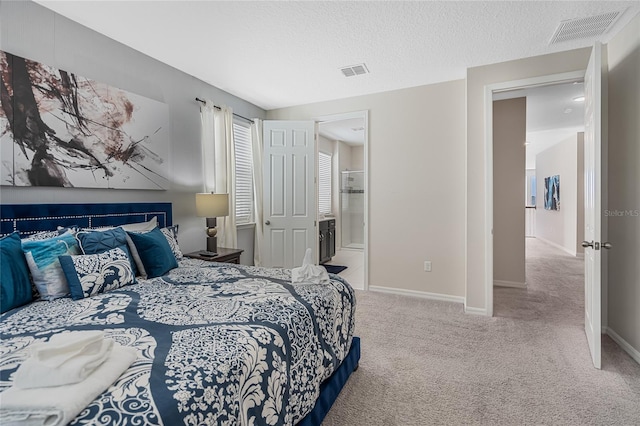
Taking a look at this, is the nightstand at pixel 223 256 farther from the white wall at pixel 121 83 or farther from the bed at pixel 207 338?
the bed at pixel 207 338

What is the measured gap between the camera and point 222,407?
1.02 meters

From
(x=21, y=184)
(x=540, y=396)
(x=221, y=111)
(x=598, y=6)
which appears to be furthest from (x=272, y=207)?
(x=598, y=6)

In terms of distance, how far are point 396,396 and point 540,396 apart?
91 cm

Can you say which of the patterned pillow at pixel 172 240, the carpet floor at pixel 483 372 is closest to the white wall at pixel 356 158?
the carpet floor at pixel 483 372

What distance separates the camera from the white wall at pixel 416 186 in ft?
12.2

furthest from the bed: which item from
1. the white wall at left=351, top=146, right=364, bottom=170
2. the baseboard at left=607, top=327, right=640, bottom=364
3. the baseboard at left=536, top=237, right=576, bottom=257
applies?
the baseboard at left=536, top=237, right=576, bottom=257

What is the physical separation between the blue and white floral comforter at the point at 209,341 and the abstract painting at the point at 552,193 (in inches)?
312

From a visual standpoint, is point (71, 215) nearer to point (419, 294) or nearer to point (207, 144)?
point (207, 144)

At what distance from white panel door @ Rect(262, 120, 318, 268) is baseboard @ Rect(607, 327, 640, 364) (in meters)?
3.24

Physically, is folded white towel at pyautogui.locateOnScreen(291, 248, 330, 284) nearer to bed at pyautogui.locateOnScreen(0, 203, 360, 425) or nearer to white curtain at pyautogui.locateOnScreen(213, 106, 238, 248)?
bed at pyautogui.locateOnScreen(0, 203, 360, 425)

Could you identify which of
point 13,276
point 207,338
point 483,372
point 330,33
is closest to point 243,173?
Answer: point 330,33

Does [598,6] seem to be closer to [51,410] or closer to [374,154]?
[374,154]

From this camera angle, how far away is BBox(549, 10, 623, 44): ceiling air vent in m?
2.43

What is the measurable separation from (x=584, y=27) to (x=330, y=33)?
211 centimetres
